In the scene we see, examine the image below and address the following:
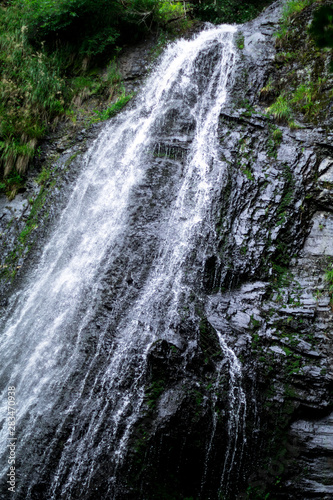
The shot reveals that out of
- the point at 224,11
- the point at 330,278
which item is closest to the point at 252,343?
the point at 330,278

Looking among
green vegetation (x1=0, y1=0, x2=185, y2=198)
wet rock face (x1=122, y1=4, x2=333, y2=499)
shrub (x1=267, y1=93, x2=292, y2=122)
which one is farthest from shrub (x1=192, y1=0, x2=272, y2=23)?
shrub (x1=267, y1=93, x2=292, y2=122)

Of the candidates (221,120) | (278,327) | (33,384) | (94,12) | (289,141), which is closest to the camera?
(33,384)

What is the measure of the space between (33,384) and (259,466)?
297 centimetres

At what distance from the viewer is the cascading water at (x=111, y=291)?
411 centimetres

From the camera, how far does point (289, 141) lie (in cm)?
656

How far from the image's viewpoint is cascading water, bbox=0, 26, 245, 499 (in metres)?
4.11

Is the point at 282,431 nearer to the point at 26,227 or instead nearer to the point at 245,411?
the point at 245,411

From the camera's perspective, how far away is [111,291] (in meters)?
5.31

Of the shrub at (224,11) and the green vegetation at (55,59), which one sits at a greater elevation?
the shrub at (224,11)

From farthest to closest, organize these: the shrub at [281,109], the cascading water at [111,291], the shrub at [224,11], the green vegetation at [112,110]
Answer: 1. the shrub at [224,11]
2. the green vegetation at [112,110]
3. the shrub at [281,109]
4. the cascading water at [111,291]

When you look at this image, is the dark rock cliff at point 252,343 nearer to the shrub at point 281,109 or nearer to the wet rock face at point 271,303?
the wet rock face at point 271,303

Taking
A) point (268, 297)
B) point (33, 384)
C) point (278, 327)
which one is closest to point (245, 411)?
point (278, 327)

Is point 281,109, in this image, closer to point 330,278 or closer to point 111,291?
point 330,278

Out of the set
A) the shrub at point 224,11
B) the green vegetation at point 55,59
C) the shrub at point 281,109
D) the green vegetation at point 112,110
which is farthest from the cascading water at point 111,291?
the shrub at point 224,11
